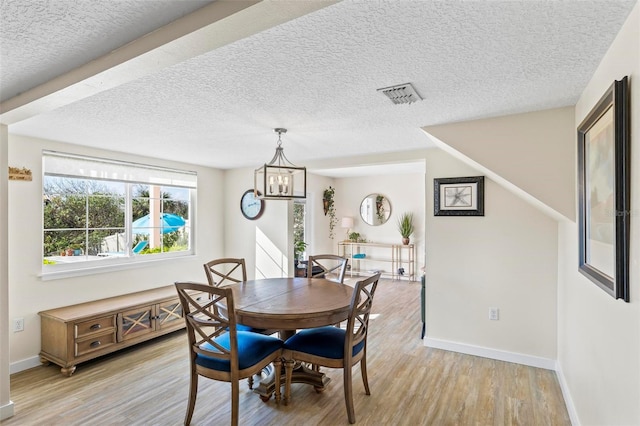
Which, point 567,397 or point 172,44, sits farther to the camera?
point 567,397

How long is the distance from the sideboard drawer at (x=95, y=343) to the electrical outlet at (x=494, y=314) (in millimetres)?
3696

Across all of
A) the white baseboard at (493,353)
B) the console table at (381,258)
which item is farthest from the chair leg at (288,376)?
the console table at (381,258)

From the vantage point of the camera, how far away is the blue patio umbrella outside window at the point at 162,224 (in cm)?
413

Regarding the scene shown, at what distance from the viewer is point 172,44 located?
126 cm

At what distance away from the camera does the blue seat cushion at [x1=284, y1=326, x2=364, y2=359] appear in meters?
2.27

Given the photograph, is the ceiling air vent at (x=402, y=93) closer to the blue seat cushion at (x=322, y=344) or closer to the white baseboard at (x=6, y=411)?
the blue seat cushion at (x=322, y=344)

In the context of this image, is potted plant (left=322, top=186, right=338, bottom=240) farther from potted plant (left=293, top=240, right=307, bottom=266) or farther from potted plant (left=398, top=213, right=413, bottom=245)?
potted plant (left=398, top=213, right=413, bottom=245)

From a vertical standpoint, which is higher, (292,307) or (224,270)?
(292,307)

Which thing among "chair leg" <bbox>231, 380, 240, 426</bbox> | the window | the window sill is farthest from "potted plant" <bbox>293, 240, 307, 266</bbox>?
"chair leg" <bbox>231, 380, 240, 426</bbox>

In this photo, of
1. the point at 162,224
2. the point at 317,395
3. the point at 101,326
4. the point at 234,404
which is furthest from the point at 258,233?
the point at 234,404

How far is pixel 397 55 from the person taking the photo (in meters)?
1.58

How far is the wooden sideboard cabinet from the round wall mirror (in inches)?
187

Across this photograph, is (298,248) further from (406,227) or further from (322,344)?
(322,344)

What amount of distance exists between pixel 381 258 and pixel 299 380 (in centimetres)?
502
